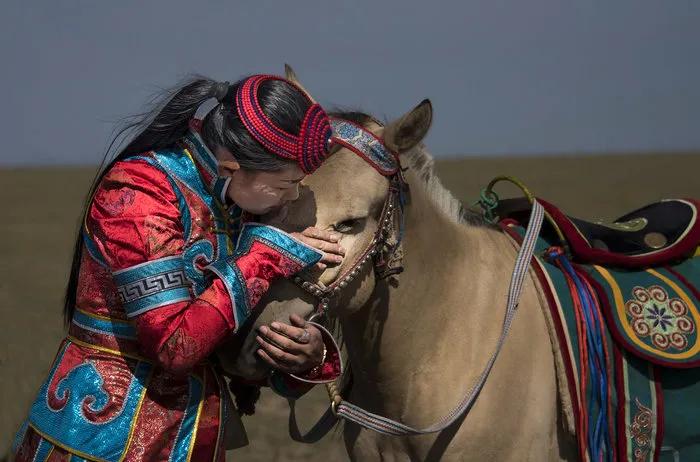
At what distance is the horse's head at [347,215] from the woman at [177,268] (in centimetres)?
4

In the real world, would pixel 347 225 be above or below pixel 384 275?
above

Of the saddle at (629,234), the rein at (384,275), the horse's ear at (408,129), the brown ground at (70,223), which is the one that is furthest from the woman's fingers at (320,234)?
the brown ground at (70,223)

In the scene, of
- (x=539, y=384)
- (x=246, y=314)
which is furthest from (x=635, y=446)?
(x=246, y=314)

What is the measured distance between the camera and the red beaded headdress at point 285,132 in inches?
82.7

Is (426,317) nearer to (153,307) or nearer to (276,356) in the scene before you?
(276,356)

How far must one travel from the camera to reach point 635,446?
2.77 m

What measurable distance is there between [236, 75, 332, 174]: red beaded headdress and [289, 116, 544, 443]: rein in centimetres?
A: 24

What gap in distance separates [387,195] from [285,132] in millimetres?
431

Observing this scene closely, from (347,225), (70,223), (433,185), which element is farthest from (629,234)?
(70,223)

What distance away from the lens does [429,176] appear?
2.76 metres

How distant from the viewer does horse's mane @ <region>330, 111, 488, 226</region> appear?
2.58m

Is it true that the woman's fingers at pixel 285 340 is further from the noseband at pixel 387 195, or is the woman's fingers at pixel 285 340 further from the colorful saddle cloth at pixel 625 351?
the colorful saddle cloth at pixel 625 351

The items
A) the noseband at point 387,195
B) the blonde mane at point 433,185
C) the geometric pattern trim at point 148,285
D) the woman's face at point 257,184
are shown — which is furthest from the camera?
the blonde mane at point 433,185

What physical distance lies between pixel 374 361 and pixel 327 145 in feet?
2.52
